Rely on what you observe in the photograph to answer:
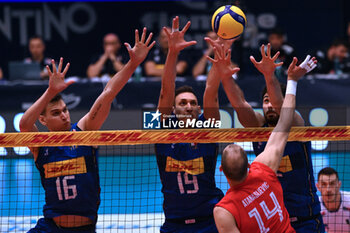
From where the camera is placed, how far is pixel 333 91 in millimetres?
14531

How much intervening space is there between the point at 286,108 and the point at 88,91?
9152 mm

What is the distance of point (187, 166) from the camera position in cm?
664

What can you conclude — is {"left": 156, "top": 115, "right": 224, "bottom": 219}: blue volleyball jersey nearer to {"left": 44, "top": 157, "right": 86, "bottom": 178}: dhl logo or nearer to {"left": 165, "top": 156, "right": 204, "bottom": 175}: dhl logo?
{"left": 165, "top": 156, "right": 204, "bottom": 175}: dhl logo

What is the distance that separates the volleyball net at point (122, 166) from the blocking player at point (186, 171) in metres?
0.20

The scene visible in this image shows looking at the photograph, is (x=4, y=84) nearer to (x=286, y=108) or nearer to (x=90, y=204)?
(x=90, y=204)

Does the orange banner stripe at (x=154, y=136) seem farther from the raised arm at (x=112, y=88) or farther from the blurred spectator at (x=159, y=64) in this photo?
the blurred spectator at (x=159, y=64)

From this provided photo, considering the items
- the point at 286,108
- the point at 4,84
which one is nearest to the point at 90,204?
the point at 286,108

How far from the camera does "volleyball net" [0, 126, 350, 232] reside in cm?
661

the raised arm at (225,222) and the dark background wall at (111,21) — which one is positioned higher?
the dark background wall at (111,21)

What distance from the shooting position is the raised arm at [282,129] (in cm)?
582

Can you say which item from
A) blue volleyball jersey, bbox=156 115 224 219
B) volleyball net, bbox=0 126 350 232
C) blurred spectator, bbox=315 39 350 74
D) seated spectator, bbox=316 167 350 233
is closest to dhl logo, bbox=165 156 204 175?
blue volleyball jersey, bbox=156 115 224 219

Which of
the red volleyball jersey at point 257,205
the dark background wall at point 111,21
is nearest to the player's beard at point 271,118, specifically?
the red volleyball jersey at point 257,205

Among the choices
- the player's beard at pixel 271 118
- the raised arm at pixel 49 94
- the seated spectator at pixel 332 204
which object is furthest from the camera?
the seated spectator at pixel 332 204

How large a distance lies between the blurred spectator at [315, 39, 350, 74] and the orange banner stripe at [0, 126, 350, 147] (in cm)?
937
